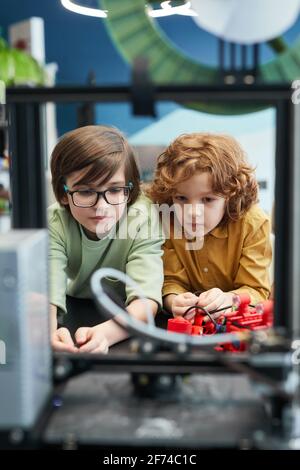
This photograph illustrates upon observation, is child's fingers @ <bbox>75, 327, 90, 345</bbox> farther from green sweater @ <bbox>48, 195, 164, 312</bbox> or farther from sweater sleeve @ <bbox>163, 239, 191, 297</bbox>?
sweater sleeve @ <bbox>163, 239, 191, 297</bbox>

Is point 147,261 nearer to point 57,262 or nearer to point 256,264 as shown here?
point 57,262

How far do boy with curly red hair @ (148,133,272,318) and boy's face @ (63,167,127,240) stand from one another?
5.1 inches

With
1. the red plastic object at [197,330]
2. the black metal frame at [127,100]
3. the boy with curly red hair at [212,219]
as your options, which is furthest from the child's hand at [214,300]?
the black metal frame at [127,100]

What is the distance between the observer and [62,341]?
2.53 ft

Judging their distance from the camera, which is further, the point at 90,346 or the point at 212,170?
the point at 212,170

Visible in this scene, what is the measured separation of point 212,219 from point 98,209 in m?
0.26

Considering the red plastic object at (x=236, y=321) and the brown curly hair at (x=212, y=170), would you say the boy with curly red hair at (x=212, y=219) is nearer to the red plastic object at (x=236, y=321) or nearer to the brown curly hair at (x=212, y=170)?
the brown curly hair at (x=212, y=170)

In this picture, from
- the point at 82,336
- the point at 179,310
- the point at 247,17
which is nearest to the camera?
the point at 247,17

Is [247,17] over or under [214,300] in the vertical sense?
over

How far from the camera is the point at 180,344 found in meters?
0.58

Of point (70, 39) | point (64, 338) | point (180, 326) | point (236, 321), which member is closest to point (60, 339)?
point (64, 338)

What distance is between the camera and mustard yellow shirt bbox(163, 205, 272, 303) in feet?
3.78

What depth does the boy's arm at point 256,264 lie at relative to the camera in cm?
113
